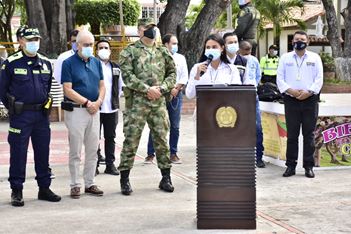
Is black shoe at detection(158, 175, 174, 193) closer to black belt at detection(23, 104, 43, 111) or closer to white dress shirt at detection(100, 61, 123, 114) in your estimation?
white dress shirt at detection(100, 61, 123, 114)

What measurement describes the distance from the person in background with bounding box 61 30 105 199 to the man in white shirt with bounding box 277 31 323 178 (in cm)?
248

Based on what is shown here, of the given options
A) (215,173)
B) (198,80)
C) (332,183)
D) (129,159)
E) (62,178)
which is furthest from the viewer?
(62,178)

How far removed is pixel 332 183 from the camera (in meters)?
8.24

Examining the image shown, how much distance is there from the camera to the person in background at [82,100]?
7348mm

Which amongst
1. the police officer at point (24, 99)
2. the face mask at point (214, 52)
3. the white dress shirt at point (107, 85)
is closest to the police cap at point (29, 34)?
the police officer at point (24, 99)

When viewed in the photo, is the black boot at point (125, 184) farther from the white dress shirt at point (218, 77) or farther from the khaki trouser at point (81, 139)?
the white dress shirt at point (218, 77)

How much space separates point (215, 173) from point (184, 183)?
2336 millimetres

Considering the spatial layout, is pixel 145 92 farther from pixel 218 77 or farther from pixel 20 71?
pixel 20 71

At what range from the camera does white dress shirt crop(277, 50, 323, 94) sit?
27.9 feet

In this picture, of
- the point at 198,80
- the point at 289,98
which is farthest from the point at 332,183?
the point at 198,80

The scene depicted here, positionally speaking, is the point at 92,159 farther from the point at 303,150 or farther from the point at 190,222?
the point at 303,150

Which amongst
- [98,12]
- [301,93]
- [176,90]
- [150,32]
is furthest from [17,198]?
[98,12]

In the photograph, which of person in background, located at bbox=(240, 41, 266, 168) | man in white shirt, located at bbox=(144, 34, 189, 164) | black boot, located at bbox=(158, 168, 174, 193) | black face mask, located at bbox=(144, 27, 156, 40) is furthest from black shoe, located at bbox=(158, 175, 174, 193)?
person in background, located at bbox=(240, 41, 266, 168)

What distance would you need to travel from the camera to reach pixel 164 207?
23.1ft
